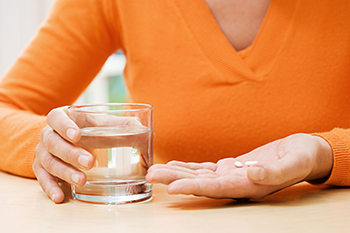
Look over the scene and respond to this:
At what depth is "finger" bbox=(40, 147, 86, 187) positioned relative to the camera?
611 millimetres

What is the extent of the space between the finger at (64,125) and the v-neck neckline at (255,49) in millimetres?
513

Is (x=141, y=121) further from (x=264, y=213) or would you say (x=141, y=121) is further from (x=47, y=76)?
(x=47, y=76)

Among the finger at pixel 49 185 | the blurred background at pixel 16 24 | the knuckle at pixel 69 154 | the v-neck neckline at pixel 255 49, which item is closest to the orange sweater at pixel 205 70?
the v-neck neckline at pixel 255 49

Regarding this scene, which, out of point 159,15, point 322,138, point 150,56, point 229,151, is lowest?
point 229,151

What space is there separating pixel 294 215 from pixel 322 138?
0.76 ft

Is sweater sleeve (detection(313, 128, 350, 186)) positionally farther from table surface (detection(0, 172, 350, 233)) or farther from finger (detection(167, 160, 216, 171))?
finger (detection(167, 160, 216, 171))

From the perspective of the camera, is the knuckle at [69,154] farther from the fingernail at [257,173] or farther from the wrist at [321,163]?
the wrist at [321,163]

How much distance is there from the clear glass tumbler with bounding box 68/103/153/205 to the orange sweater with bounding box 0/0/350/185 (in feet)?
1.47

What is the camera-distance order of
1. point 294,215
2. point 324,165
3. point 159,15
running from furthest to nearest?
1. point 159,15
2. point 324,165
3. point 294,215

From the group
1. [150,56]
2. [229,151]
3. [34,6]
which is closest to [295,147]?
[229,151]

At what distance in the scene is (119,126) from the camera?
602 mm

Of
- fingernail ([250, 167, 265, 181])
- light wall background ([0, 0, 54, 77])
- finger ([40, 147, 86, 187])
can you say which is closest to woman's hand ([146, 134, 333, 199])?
fingernail ([250, 167, 265, 181])

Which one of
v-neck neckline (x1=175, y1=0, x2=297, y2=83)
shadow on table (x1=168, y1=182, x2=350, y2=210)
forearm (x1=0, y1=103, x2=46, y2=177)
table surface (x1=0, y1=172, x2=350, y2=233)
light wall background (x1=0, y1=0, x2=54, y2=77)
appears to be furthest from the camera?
light wall background (x1=0, y1=0, x2=54, y2=77)

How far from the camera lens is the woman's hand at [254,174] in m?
0.57
